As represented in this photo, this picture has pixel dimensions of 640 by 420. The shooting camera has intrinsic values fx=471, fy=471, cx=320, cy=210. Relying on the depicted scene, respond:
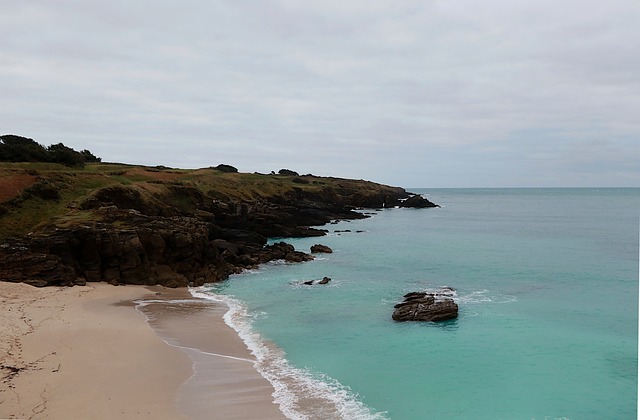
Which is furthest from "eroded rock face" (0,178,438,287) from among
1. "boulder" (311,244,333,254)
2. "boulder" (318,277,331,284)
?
"boulder" (318,277,331,284)

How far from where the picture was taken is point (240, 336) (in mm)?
20797

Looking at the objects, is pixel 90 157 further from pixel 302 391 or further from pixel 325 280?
pixel 302 391

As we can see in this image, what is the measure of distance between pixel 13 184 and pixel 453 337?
31188 mm

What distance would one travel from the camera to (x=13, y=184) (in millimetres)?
33375

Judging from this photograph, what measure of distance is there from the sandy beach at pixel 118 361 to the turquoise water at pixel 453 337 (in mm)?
1384

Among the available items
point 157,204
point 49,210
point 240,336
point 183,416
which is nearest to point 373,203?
point 157,204

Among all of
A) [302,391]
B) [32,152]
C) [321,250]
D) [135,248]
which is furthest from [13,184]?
[302,391]

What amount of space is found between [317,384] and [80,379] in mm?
7526

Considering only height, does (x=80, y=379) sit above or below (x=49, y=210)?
below

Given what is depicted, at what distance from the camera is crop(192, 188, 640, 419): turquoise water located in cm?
1499

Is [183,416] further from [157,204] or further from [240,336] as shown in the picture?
[157,204]

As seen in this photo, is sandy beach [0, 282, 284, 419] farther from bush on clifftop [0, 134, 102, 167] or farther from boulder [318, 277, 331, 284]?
bush on clifftop [0, 134, 102, 167]

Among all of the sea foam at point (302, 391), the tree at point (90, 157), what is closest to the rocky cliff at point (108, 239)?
the sea foam at point (302, 391)

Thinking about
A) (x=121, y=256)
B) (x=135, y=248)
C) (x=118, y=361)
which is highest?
(x=135, y=248)
